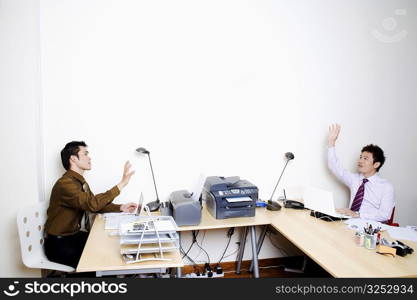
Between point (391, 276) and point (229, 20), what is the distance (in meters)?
2.43

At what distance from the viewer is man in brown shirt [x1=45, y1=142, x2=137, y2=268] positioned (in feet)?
7.80

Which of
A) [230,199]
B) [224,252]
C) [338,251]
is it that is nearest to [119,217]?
[230,199]

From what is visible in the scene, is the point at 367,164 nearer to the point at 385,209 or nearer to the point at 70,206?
the point at 385,209

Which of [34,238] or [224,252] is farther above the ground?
[34,238]

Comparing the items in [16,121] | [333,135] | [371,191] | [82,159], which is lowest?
[371,191]

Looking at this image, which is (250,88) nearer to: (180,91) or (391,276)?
(180,91)

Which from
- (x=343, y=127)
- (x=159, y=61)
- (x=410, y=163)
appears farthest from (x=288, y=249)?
(x=159, y=61)

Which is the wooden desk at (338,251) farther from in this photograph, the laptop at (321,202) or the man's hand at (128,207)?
the man's hand at (128,207)

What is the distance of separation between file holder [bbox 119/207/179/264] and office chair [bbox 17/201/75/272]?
27.4 inches

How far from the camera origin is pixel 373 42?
3.38 m

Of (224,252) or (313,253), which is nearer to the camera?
(313,253)

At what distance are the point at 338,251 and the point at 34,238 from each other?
7.01 ft

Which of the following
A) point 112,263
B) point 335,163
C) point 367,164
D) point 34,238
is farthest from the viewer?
point 335,163

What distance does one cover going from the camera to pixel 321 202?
2717 mm
